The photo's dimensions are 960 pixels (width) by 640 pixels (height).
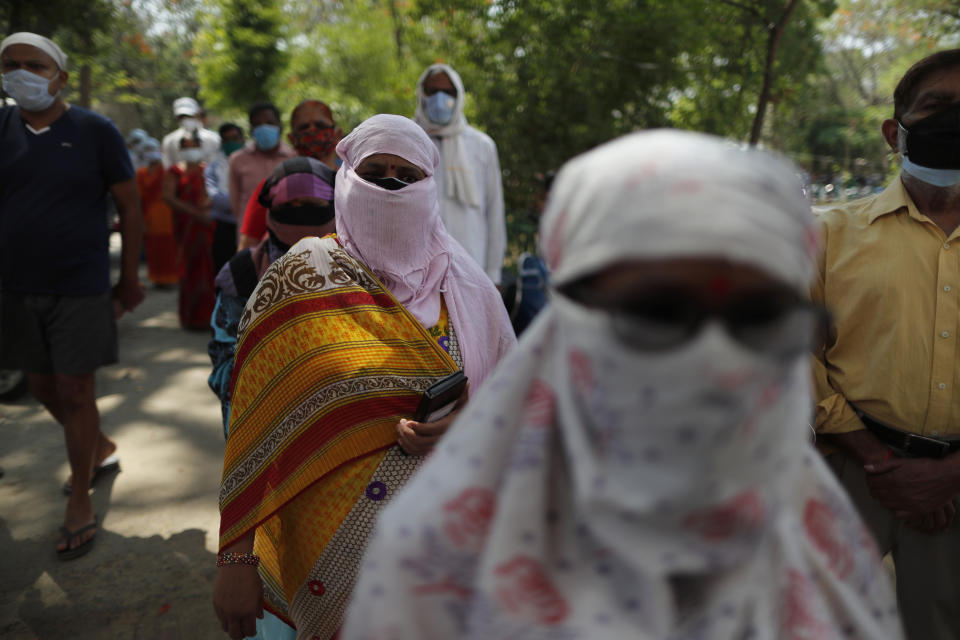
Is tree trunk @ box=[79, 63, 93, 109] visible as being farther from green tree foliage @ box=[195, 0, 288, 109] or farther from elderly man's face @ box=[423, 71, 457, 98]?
elderly man's face @ box=[423, 71, 457, 98]

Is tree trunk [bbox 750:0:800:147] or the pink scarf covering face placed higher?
tree trunk [bbox 750:0:800:147]

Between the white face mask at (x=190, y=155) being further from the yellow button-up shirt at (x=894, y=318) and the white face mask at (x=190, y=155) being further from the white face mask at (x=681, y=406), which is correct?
the white face mask at (x=681, y=406)

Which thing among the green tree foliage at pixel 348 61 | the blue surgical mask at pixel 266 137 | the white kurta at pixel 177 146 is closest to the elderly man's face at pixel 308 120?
the blue surgical mask at pixel 266 137

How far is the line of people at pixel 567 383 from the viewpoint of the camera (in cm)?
90

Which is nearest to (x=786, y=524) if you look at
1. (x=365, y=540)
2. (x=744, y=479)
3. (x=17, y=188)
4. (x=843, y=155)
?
(x=744, y=479)

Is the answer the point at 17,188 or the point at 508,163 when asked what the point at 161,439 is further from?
the point at 508,163

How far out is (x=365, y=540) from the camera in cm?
189

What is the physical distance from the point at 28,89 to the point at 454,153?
2.25 meters

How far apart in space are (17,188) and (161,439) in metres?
1.86

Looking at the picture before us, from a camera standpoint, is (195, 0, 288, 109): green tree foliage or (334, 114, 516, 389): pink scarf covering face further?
(195, 0, 288, 109): green tree foliage

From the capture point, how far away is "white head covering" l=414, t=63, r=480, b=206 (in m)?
4.44

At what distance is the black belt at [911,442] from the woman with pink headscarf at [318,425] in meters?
1.21

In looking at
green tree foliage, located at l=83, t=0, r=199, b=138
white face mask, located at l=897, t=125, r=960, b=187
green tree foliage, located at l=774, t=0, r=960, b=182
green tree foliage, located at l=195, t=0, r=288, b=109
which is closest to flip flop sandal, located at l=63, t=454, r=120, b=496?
white face mask, located at l=897, t=125, r=960, b=187

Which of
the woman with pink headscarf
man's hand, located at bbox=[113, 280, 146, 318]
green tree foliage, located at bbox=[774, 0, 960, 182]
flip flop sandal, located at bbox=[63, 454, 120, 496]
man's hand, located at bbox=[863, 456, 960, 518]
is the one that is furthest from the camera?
green tree foliage, located at bbox=[774, 0, 960, 182]
